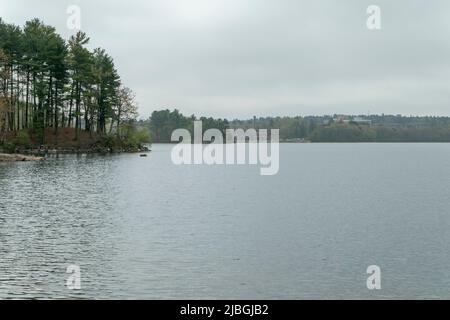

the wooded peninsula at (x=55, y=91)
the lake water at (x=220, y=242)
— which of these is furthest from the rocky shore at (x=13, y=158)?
the lake water at (x=220, y=242)

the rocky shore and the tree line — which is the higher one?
the tree line

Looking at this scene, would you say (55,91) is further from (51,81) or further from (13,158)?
(13,158)

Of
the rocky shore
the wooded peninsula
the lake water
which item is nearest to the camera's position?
the lake water

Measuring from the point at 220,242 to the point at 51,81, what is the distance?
100814 mm

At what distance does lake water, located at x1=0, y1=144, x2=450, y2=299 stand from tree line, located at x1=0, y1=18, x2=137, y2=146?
61.9m

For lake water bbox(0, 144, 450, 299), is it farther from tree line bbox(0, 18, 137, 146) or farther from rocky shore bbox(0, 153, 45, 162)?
tree line bbox(0, 18, 137, 146)

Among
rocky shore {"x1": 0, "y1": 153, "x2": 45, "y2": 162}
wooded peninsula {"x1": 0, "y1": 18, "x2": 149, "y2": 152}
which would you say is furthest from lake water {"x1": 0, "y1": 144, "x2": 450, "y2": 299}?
wooded peninsula {"x1": 0, "y1": 18, "x2": 149, "y2": 152}

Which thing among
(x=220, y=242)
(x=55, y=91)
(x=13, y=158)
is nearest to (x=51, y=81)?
(x=55, y=91)

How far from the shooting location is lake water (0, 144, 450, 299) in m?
24.3

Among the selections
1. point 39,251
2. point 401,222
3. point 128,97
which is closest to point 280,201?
point 401,222

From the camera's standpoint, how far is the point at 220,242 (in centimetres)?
3353
